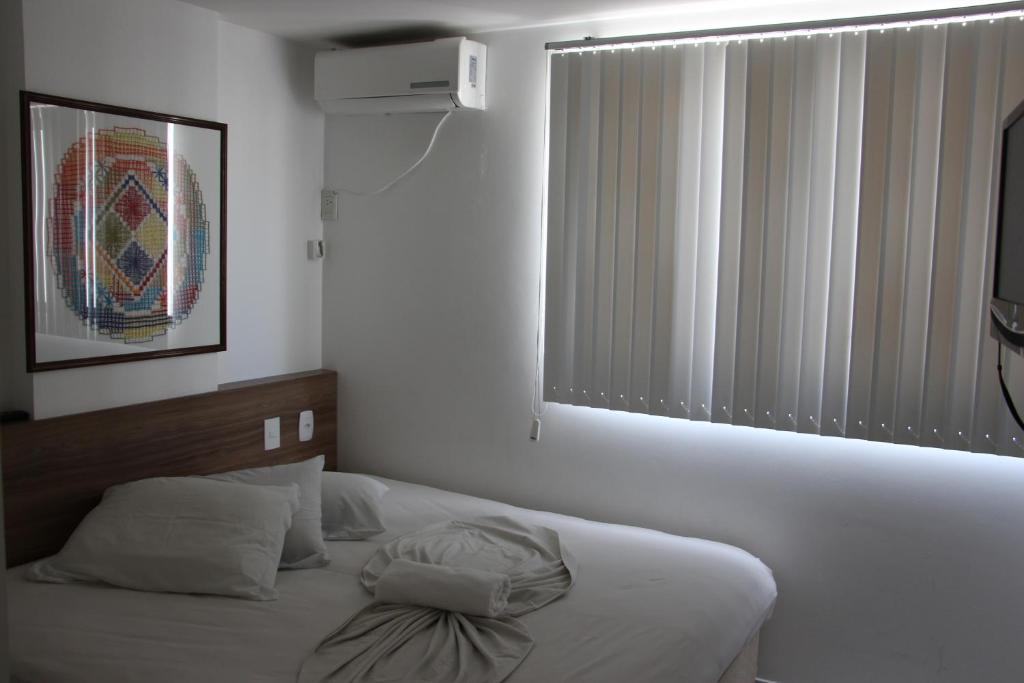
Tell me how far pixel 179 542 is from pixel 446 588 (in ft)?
2.77

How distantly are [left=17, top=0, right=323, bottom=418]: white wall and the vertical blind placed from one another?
118 centimetres

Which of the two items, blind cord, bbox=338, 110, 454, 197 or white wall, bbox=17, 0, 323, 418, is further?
blind cord, bbox=338, 110, 454, 197

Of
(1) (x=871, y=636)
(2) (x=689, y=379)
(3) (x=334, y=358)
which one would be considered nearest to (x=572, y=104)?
(2) (x=689, y=379)

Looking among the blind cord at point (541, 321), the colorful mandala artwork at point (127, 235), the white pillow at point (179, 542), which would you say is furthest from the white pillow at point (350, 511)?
the colorful mandala artwork at point (127, 235)

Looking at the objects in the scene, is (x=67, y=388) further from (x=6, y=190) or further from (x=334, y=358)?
(x=334, y=358)

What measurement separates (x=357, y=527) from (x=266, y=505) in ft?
1.31

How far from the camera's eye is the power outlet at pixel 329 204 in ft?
12.6

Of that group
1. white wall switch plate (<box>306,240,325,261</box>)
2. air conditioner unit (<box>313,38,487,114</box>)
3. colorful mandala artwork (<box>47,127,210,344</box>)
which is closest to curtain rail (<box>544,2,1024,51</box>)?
air conditioner unit (<box>313,38,487,114</box>)

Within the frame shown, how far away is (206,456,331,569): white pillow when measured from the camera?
2748 millimetres

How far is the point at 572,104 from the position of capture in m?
3.20

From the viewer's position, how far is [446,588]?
2.33 metres

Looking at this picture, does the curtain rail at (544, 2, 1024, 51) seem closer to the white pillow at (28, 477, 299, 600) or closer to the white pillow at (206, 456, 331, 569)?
the white pillow at (206, 456, 331, 569)

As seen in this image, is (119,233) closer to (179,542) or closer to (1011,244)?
(179,542)

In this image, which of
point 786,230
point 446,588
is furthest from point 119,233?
point 786,230
